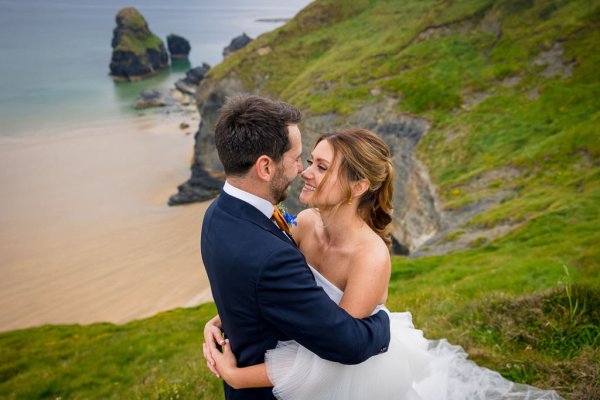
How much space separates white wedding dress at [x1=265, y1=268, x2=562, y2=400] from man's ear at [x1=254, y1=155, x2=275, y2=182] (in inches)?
60.5

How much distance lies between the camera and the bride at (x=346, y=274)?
432 cm

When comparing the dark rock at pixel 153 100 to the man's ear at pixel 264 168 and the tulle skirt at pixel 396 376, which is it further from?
the man's ear at pixel 264 168

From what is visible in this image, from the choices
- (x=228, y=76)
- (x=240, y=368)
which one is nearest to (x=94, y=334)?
(x=240, y=368)

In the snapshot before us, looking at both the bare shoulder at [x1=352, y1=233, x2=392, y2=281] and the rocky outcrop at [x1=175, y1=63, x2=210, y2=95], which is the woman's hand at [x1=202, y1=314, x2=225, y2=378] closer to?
the bare shoulder at [x1=352, y1=233, x2=392, y2=281]

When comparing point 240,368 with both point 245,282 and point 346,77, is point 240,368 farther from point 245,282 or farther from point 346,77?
point 346,77

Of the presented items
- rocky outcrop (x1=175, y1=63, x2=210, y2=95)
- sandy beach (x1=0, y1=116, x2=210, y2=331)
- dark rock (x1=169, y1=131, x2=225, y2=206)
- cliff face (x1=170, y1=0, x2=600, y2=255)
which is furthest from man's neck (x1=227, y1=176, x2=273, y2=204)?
rocky outcrop (x1=175, y1=63, x2=210, y2=95)

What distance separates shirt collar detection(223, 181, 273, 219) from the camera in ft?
13.3

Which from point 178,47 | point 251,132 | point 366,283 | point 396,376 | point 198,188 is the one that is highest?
point 178,47

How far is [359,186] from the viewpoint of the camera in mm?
4992

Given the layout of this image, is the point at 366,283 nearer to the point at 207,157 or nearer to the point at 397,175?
the point at 397,175

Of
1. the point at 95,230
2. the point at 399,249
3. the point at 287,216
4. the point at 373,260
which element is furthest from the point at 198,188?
the point at 373,260

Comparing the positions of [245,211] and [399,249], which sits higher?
[245,211]

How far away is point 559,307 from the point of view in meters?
7.87

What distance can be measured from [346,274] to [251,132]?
2.02m
